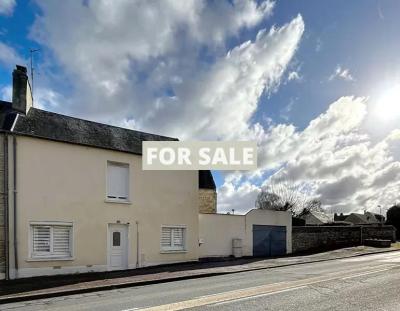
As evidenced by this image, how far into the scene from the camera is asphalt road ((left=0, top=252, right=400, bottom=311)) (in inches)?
358

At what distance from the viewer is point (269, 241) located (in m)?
25.9

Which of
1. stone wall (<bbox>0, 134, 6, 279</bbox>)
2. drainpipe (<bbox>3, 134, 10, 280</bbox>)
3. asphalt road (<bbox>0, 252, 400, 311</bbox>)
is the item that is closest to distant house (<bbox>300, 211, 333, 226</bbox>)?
asphalt road (<bbox>0, 252, 400, 311</bbox>)

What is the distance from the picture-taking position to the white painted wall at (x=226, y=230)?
73.9ft

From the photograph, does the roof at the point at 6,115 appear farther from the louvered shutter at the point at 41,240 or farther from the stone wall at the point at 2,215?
the louvered shutter at the point at 41,240

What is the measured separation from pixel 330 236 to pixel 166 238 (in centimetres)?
1464

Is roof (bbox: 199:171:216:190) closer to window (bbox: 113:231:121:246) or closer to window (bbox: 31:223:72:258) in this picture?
window (bbox: 113:231:121:246)

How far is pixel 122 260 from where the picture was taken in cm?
1844

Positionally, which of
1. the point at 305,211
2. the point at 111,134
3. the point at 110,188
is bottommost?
the point at 305,211

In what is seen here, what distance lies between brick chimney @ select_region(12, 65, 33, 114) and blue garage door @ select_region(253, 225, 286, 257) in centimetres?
1443

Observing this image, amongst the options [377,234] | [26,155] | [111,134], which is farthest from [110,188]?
[377,234]

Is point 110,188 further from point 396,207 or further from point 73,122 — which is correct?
point 396,207

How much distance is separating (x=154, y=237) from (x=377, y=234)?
20659 millimetres

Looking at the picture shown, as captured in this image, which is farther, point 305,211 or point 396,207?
point 305,211

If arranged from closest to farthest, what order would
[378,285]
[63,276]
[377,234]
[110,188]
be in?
[378,285]
[63,276]
[110,188]
[377,234]
